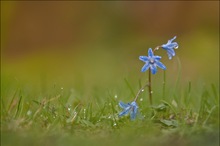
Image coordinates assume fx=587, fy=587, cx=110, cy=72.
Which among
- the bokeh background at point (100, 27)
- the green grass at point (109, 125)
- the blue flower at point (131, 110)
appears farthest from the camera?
the bokeh background at point (100, 27)

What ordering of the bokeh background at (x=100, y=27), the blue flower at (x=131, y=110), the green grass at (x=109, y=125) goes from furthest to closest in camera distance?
the bokeh background at (x=100, y=27), the blue flower at (x=131, y=110), the green grass at (x=109, y=125)

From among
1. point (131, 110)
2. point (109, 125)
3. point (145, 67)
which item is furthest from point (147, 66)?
point (109, 125)

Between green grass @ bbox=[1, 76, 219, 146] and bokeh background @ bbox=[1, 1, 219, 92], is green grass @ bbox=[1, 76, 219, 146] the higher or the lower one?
the lower one

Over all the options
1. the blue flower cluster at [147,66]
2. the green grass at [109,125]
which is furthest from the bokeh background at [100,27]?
the blue flower cluster at [147,66]

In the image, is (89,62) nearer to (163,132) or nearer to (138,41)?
(138,41)

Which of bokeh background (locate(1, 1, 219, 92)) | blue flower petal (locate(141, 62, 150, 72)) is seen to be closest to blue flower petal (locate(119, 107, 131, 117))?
blue flower petal (locate(141, 62, 150, 72))

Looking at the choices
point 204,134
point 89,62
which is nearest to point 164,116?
point 204,134

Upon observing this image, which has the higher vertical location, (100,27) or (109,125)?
(100,27)

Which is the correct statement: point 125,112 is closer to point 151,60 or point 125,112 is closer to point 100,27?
point 151,60

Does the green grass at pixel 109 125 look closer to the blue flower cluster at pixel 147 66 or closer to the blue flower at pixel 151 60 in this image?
the blue flower cluster at pixel 147 66

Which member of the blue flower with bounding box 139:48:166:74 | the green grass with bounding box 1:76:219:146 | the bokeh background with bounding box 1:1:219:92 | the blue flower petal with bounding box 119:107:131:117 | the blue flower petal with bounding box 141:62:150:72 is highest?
the bokeh background with bounding box 1:1:219:92

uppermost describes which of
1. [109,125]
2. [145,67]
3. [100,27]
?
[100,27]

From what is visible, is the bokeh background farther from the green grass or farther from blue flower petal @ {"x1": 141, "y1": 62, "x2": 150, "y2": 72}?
blue flower petal @ {"x1": 141, "y1": 62, "x2": 150, "y2": 72}
